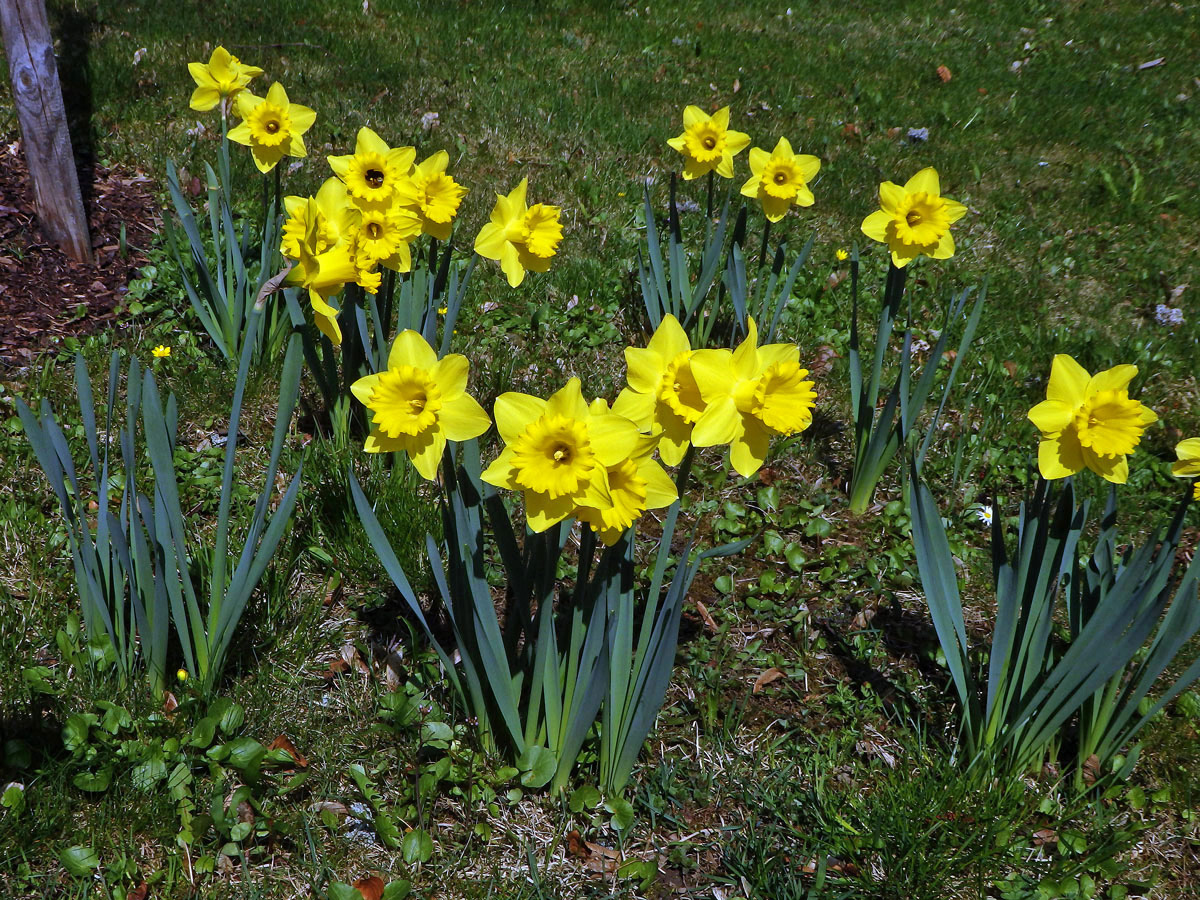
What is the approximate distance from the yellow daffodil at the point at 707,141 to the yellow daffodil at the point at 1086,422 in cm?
170

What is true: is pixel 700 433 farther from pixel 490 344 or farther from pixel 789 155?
pixel 490 344

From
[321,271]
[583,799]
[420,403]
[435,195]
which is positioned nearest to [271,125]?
[435,195]

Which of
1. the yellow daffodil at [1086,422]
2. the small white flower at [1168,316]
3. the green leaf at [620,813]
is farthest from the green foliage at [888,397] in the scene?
the small white flower at [1168,316]

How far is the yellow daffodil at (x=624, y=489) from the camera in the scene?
1.44 metres

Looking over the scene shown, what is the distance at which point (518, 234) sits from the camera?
2.25 metres

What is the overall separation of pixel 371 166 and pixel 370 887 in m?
1.77

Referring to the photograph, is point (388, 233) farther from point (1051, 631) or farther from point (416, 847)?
point (1051, 631)

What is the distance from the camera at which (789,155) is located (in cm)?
305

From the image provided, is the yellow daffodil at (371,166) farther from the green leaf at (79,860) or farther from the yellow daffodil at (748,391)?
the green leaf at (79,860)

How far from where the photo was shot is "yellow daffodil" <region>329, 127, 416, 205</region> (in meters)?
2.33

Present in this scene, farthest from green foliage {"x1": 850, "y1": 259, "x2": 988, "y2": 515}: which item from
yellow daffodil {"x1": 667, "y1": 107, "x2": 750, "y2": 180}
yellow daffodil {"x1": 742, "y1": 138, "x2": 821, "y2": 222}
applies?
yellow daffodil {"x1": 667, "y1": 107, "x2": 750, "y2": 180}

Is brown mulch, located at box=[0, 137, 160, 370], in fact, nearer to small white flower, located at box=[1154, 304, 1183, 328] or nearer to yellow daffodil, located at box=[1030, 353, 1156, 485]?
yellow daffodil, located at box=[1030, 353, 1156, 485]

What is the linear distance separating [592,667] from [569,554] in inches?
38.6

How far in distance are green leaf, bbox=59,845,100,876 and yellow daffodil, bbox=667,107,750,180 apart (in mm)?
2607
